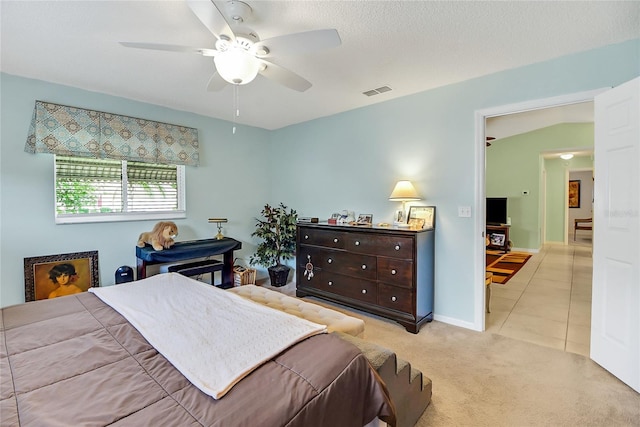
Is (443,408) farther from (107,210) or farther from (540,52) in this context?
(107,210)

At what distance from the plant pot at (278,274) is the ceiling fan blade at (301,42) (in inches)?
126

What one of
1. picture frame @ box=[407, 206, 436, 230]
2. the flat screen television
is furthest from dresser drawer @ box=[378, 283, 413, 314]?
the flat screen television

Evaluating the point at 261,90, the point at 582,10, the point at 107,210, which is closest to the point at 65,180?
the point at 107,210

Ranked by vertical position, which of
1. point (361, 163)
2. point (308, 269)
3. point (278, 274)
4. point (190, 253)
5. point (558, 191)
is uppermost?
point (361, 163)

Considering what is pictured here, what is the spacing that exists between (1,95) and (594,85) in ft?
17.2

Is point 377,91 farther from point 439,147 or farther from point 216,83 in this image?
point 216,83

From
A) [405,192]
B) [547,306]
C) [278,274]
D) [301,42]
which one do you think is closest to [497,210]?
[547,306]

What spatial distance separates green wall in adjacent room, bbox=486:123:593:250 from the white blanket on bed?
7648mm

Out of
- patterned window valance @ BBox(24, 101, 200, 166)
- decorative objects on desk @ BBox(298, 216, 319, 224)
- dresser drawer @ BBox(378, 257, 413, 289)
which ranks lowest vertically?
dresser drawer @ BBox(378, 257, 413, 289)

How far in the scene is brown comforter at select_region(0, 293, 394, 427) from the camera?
90cm

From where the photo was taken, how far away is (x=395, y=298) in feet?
10.0

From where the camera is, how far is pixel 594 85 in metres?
2.41

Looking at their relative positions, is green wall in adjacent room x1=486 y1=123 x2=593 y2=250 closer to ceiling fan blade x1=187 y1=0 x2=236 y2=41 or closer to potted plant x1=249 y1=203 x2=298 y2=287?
potted plant x1=249 y1=203 x2=298 y2=287

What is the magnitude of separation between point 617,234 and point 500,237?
17.2 ft
